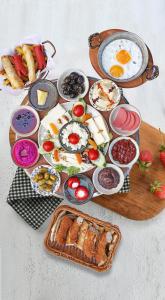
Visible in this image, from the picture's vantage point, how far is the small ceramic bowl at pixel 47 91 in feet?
8.95

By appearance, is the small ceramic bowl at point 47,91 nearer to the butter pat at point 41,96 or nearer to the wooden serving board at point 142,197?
the butter pat at point 41,96

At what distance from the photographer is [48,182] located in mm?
2664

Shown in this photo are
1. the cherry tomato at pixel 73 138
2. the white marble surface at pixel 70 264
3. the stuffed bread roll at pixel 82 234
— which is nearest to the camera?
the cherry tomato at pixel 73 138

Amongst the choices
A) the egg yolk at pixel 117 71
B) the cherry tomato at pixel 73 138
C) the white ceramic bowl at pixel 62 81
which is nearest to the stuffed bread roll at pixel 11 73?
the white ceramic bowl at pixel 62 81

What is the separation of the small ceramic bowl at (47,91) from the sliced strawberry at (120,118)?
422 millimetres

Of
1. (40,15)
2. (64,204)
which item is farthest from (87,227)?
(40,15)

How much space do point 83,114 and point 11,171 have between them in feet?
3.00

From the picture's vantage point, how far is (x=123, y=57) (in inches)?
111

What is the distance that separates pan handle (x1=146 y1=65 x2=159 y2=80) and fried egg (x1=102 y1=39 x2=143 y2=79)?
0.23ft

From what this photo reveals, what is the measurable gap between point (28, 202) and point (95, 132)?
28.4 inches

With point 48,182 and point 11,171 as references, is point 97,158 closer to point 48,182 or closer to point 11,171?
point 48,182

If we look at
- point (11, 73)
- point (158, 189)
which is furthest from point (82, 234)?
point (11, 73)

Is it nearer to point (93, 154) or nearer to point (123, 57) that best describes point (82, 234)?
point (93, 154)

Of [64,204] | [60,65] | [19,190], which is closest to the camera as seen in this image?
[19,190]
